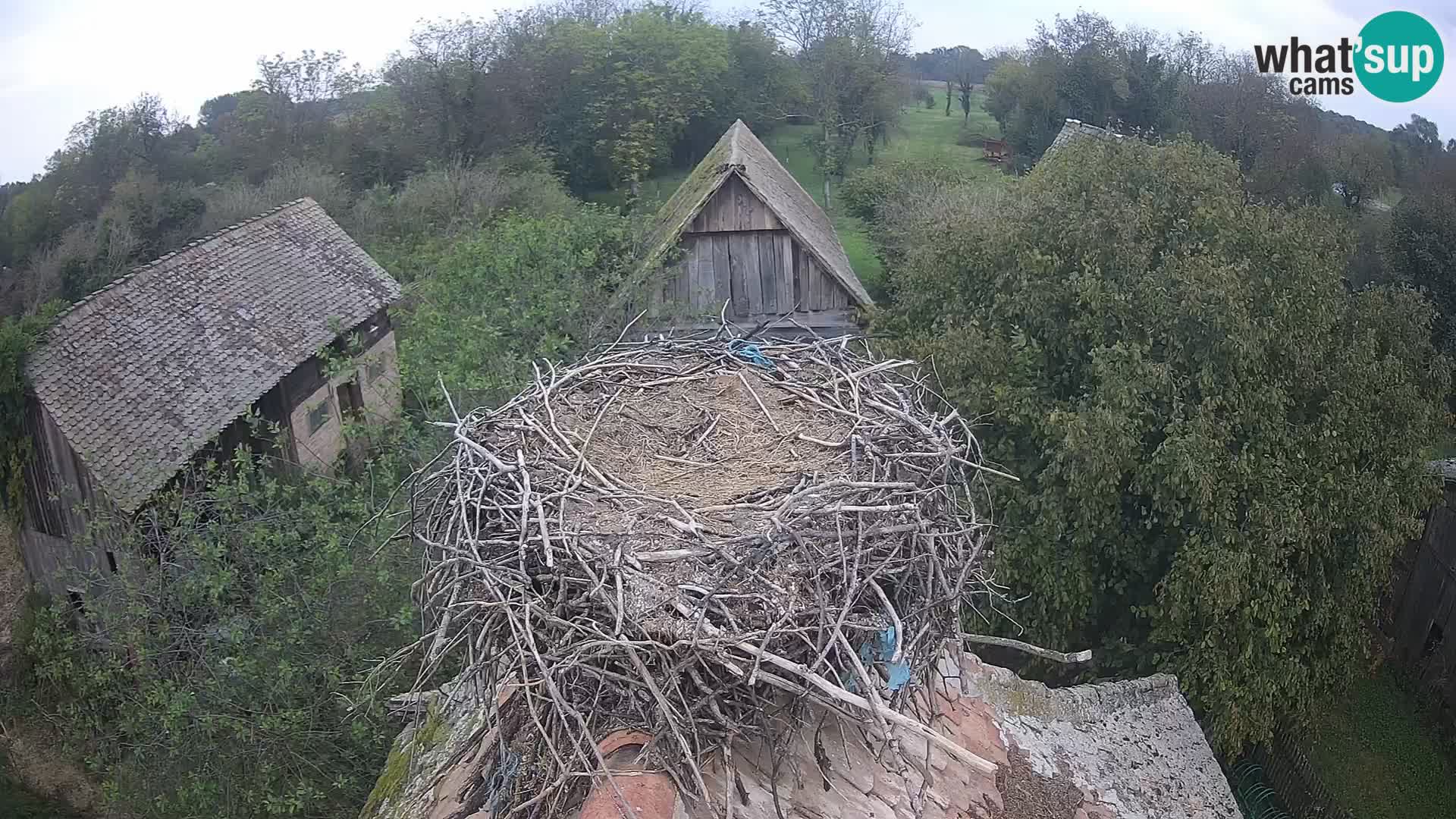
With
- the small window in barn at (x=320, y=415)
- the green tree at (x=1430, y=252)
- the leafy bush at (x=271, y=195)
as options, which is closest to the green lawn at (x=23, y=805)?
the small window in barn at (x=320, y=415)

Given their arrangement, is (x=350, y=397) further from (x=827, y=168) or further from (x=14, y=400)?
(x=827, y=168)

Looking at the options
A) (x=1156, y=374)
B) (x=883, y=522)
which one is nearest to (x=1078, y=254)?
(x=1156, y=374)

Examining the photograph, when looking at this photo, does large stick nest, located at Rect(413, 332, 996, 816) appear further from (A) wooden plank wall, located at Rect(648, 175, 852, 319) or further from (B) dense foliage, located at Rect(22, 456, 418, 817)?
(A) wooden plank wall, located at Rect(648, 175, 852, 319)

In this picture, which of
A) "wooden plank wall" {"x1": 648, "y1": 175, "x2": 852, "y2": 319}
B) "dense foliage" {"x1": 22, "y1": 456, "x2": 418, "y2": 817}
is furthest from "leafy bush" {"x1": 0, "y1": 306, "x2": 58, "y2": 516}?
"wooden plank wall" {"x1": 648, "y1": 175, "x2": 852, "y2": 319}

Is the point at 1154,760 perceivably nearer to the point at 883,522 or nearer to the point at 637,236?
the point at 883,522

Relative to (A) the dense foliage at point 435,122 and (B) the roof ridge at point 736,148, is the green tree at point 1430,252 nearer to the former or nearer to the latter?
(B) the roof ridge at point 736,148
